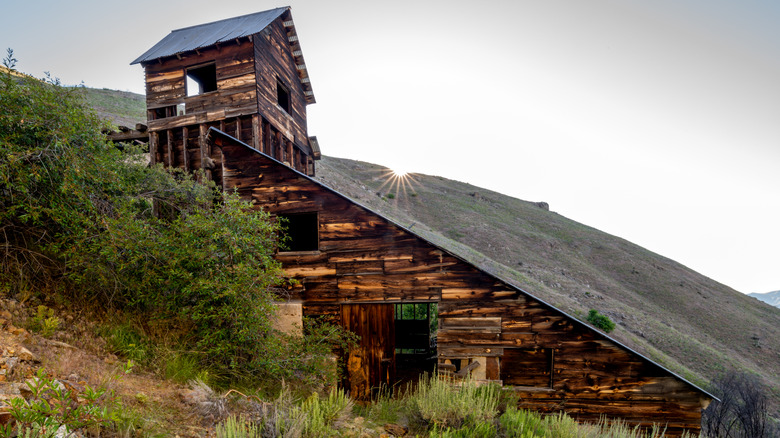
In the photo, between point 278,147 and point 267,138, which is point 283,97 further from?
point 267,138

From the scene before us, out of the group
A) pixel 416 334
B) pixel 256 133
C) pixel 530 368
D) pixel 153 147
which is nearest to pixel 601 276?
pixel 416 334

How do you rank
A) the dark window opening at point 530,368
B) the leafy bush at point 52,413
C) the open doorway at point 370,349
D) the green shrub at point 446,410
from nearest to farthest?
the leafy bush at point 52,413 < the green shrub at point 446,410 < the dark window opening at point 530,368 < the open doorway at point 370,349

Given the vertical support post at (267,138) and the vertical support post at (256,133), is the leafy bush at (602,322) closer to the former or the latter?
the vertical support post at (267,138)

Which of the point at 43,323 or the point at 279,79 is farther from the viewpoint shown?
the point at 279,79

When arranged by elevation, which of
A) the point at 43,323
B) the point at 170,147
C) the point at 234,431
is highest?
the point at 170,147

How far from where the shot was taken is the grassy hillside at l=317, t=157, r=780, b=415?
21.9 meters

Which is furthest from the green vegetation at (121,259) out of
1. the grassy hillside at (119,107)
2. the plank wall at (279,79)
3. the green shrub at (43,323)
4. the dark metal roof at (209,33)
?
the grassy hillside at (119,107)

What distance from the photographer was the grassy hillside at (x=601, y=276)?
21.9 meters

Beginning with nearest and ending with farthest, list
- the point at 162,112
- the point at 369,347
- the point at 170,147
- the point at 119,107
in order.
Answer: the point at 369,347
the point at 170,147
the point at 162,112
the point at 119,107

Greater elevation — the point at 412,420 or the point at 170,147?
the point at 170,147

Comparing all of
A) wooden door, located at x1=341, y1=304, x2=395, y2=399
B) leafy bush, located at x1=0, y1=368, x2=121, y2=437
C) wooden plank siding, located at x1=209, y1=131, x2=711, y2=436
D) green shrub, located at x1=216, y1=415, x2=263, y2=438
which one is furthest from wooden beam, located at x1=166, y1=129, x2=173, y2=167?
green shrub, located at x1=216, y1=415, x2=263, y2=438

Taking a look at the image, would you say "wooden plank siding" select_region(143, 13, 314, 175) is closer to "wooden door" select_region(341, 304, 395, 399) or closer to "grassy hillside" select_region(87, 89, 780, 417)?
"wooden door" select_region(341, 304, 395, 399)

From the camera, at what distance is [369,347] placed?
8570 millimetres

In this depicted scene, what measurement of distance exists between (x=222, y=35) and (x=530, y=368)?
14860mm
